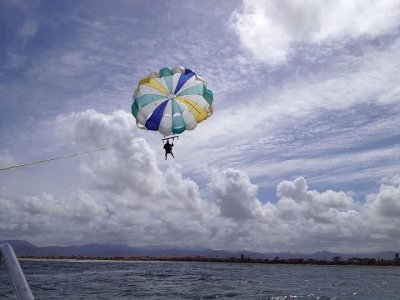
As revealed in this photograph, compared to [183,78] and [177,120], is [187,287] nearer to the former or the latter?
[177,120]

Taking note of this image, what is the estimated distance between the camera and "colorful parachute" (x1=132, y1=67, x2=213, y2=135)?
18641 millimetres

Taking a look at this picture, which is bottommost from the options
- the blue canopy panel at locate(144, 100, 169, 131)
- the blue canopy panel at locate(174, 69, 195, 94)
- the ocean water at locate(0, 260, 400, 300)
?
the ocean water at locate(0, 260, 400, 300)

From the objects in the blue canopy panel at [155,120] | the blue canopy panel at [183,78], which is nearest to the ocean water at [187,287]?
the blue canopy panel at [155,120]

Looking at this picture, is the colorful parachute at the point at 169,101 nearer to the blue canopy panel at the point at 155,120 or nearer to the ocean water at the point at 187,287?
the blue canopy panel at the point at 155,120

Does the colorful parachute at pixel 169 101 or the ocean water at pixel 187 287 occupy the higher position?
the colorful parachute at pixel 169 101

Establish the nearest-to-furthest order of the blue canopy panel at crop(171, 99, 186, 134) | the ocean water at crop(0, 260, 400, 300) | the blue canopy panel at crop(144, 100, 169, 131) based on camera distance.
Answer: the blue canopy panel at crop(171, 99, 186, 134) < the blue canopy panel at crop(144, 100, 169, 131) < the ocean water at crop(0, 260, 400, 300)

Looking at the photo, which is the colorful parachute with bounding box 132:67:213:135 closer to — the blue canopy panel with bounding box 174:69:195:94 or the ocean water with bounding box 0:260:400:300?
the blue canopy panel with bounding box 174:69:195:94

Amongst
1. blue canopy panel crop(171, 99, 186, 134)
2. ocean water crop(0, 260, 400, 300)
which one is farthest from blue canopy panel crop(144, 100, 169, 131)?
ocean water crop(0, 260, 400, 300)

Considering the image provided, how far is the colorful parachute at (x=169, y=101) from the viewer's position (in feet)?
61.2

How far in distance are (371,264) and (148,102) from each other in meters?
171

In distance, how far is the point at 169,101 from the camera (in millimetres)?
18984

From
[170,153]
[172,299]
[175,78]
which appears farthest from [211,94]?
[172,299]

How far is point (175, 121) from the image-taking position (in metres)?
18.8

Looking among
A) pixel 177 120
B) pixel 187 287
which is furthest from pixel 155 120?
pixel 187 287
